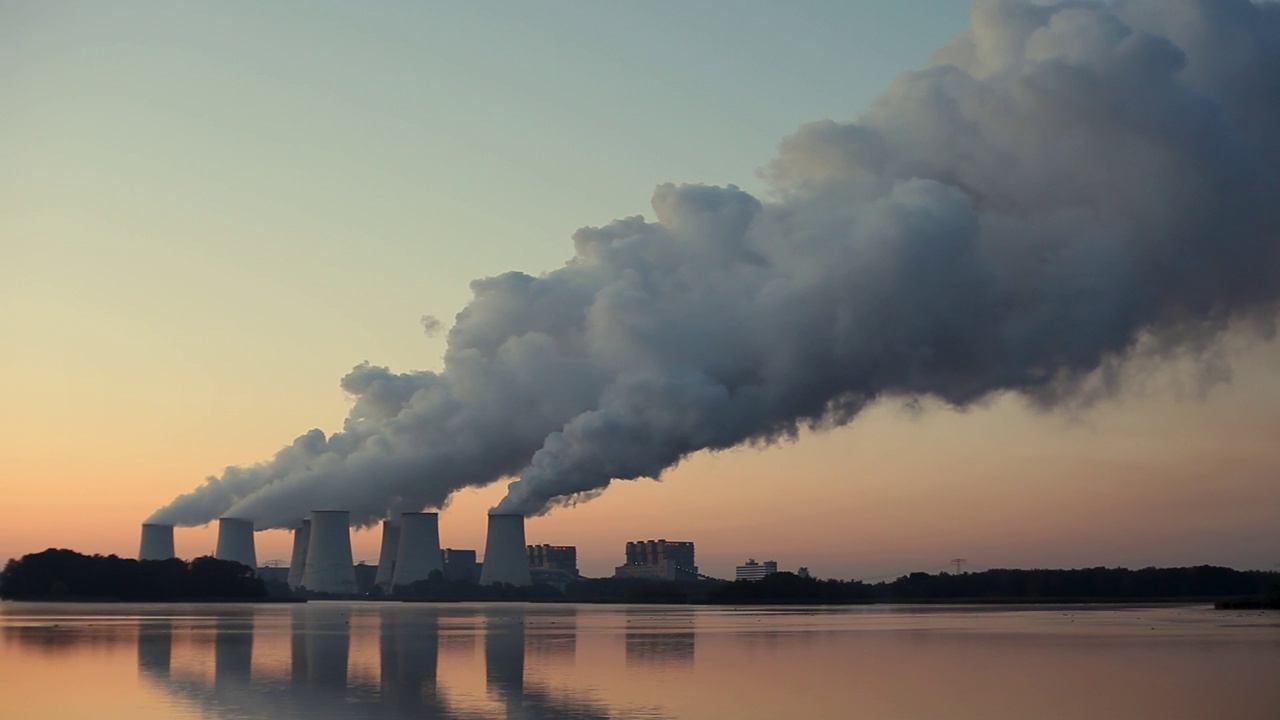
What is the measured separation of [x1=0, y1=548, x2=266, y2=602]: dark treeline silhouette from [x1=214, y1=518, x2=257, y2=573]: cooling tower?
2.45 feet

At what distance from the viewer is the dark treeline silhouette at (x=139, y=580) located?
106812 mm

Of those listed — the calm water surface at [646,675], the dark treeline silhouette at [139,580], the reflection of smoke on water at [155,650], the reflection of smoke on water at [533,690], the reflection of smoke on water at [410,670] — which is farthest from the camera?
the dark treeline silhouette at [139,580]

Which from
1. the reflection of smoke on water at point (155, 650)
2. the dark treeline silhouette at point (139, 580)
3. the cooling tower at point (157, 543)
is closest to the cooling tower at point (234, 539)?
the dark treeline silhouette at point (139, 580)

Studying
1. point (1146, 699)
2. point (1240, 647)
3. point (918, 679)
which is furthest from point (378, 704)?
point (1240, 647)

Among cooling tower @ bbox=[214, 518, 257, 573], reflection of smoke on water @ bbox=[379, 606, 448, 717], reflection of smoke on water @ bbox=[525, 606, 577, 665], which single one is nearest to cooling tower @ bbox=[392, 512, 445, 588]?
cooling tower @ bbox=[214, 518, 257, 573]

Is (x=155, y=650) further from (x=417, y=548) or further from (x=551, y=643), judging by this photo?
(x=417, y=548)

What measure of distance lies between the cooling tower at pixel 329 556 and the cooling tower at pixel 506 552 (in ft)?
40.3

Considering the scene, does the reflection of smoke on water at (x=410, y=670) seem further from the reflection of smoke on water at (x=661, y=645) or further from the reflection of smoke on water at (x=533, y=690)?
the reflection of smoke on water at (x=661, y=645)

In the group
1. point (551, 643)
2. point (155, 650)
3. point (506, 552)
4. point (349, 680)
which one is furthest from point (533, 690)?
point (506, 552)

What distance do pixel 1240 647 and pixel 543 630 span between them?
2394cm

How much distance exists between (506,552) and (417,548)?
15.6 metres

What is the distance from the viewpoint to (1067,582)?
118m

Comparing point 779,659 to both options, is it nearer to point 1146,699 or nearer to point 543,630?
point 1146,699

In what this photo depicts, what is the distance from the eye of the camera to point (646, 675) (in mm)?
27359
